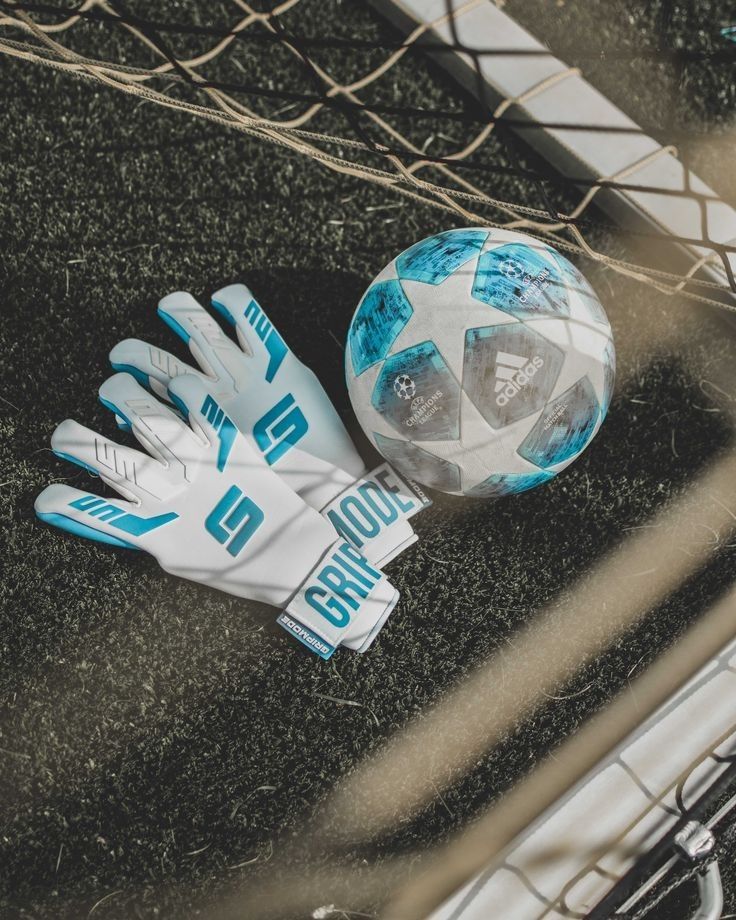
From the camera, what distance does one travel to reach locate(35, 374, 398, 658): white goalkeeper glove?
2.00 metres

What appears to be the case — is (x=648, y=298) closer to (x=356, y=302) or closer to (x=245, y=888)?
(x=356, y=302)

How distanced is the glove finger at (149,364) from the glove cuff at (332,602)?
1.89 ft

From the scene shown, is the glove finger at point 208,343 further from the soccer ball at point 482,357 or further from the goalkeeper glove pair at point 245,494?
the soccer ball at point 482,357

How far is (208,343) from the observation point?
2.12m

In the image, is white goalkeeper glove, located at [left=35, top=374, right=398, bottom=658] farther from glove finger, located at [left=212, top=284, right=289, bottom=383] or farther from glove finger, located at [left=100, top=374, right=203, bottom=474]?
glove finger, located at [left=212, top=284, right=289, bottom=383]

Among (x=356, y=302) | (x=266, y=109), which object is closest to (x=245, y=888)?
(x=356, y=302)

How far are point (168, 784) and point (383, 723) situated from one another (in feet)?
1.75

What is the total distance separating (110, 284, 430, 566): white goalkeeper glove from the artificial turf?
90 mm

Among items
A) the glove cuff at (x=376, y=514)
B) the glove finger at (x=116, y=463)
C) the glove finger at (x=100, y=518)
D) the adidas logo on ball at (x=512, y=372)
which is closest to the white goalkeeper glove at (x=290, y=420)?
the glove cuff at (x=376, y=514)

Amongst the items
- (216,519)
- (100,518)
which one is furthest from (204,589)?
(100,518)

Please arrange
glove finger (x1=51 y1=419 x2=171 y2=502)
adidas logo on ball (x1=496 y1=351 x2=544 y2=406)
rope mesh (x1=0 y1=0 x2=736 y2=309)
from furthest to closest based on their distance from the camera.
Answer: rope mesh (x1=0 y1=0 x2=736 y2=309) → glove finger (x1=51 y1=419 x2=171 y2=502) → adidas logo on ball (x1=496 y1=351 x2=544 y2=406)

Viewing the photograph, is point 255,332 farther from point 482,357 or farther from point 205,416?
point 482,357

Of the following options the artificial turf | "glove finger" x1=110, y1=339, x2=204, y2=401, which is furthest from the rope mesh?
"glove finger" x1=110, y1=339, x2=204, y2=401

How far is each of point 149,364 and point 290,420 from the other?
38 centimetres
